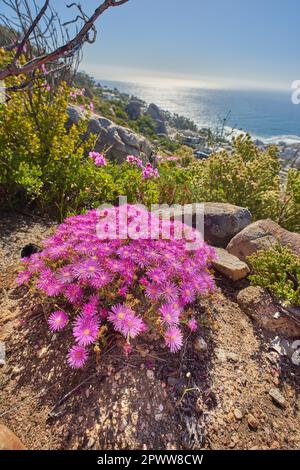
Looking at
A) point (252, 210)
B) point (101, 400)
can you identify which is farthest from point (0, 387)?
point (252, 210)

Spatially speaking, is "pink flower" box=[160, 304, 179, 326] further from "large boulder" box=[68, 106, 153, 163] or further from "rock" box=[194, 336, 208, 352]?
"large boulder" box=[68, 106, 153, 163]

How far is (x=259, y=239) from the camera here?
305 centimetres

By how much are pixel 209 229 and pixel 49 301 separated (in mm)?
2252

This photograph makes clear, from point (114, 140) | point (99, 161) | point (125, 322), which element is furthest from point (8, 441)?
point (114, 140)

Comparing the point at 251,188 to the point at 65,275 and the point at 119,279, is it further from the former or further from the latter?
the point at 65,275

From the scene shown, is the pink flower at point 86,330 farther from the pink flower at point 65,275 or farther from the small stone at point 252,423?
the small stone at point 252,423

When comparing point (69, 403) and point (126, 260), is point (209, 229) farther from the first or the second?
point (69, 403)

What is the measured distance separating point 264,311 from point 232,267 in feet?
1.77

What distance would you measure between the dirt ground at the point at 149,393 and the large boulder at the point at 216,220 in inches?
59.0

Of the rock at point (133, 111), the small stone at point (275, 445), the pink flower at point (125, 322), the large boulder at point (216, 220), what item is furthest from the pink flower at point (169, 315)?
the rock at point (133, 111)

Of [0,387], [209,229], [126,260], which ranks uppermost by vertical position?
[126,260]

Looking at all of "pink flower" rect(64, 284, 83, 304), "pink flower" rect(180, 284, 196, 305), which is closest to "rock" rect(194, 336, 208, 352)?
"pink flower" rect(180, 284, 196, 305)

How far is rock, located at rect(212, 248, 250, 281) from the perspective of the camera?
109 inches

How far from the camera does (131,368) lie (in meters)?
1.76
